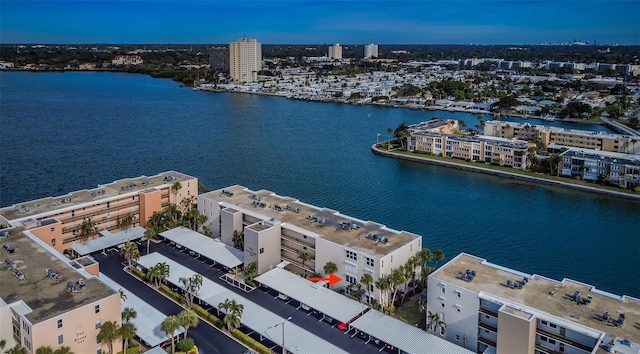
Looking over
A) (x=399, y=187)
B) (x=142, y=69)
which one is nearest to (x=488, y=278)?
(x=399, y=187)

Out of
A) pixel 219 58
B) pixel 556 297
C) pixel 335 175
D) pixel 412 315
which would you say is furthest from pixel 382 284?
pixel 219 58

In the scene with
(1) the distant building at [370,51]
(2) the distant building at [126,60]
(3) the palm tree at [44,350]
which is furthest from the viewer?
(1) the distant building at [370,51]

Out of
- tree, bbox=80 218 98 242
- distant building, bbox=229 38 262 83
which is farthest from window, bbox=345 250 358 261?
distant building, bbox=229 38 262 83

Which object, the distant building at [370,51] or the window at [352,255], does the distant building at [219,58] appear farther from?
the window at [352,255]

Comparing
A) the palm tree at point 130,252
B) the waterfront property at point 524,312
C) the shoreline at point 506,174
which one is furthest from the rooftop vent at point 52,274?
the shoreline at point 506,174

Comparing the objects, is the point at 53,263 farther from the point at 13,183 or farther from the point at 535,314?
the point at 13,183

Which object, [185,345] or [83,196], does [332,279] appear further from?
[83,196]
